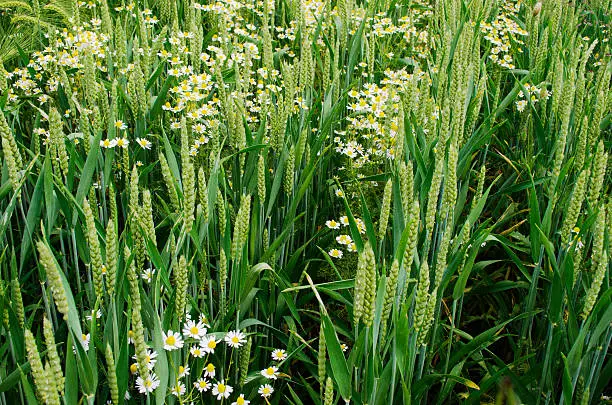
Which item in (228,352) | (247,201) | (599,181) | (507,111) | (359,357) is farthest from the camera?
(507,111)

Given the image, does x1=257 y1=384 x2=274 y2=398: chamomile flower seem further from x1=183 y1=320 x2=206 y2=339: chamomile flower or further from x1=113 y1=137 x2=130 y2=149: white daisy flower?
x1=113 y1=137 x2=130 y2=149: white daisy flower

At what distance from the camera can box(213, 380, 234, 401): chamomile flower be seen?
1.32m

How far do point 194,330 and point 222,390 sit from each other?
0.47ft

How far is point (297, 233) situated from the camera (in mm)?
1951

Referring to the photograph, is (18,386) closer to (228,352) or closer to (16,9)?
(228,352)

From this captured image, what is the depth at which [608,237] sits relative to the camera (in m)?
1.35

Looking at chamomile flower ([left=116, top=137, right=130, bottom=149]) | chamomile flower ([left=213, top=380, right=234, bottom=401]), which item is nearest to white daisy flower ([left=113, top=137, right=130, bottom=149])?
chamomile flower ([left=116, top=137, right=130, bottom=149])

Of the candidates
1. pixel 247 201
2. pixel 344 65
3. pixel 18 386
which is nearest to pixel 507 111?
pixel 344 65

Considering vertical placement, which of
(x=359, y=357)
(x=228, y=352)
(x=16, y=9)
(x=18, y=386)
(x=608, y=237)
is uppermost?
(x=16, y=9)

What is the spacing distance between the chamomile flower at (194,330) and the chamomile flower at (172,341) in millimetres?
78

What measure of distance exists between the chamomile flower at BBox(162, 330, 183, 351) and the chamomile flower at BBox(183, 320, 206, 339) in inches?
3.1

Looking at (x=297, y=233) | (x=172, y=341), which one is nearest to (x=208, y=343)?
(x=172, y=341)

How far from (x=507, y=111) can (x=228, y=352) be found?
1.55 m

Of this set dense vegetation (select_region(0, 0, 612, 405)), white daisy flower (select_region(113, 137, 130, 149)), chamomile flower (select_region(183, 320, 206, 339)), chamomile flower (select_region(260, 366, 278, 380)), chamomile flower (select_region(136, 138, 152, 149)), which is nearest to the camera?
dense vegetation (select_region(0, 0, 612, 405))
